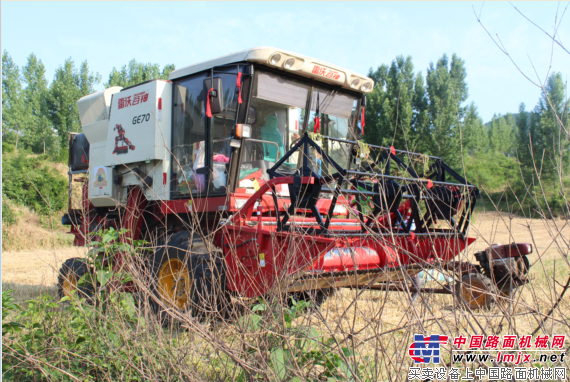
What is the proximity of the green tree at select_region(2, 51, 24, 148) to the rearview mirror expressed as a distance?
29.9 metres

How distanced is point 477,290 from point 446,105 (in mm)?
23958

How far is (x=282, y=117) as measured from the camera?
507cm

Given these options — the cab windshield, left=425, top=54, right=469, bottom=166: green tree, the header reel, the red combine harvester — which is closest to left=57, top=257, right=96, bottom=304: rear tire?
the red combine harvester

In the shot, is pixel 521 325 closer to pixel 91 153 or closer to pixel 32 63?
pixel 91 153

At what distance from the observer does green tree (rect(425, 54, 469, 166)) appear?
22.5 m

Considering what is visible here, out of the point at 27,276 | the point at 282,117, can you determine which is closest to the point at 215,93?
the point at 282,117

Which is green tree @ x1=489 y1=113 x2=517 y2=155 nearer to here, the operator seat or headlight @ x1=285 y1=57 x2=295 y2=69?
the operator seat

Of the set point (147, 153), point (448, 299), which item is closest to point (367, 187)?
point (448, 299)

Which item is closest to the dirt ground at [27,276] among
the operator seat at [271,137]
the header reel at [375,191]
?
the operator seat at [271,137]

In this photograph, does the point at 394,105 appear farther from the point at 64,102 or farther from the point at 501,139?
the point at 501,139

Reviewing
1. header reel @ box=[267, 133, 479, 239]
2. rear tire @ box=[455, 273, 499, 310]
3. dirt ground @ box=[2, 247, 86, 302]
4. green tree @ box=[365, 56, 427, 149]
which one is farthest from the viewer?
green tree @ box=[365, 56, 427, 149]

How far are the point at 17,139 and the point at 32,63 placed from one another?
915 cm

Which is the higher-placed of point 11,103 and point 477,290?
point 11,103

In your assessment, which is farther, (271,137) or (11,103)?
(11,103)
